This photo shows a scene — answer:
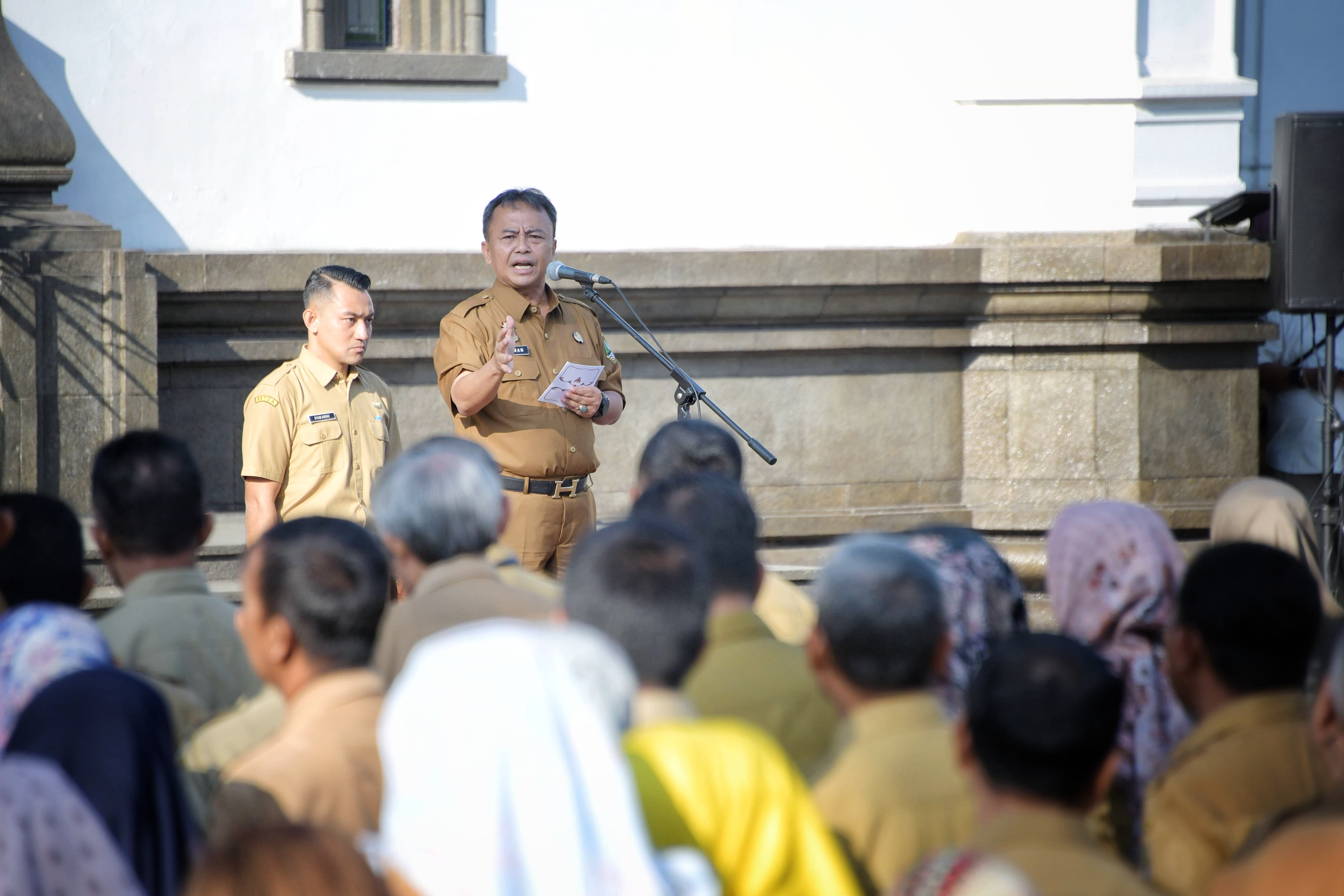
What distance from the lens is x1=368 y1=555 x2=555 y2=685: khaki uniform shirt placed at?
280 centimetres

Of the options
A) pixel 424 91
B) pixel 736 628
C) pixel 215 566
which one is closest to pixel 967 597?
pixel 736 628

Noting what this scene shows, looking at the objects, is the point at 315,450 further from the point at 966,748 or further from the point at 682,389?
the point at 966,748

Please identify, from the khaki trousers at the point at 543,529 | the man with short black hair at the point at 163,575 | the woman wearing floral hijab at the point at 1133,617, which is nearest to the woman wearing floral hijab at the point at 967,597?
the woman wearing floral hijab at the point at 1133,617

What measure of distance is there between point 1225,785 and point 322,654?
1388 mm

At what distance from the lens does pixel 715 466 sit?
368cm

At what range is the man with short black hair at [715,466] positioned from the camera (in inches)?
138

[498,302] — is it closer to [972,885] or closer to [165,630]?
[165,630]

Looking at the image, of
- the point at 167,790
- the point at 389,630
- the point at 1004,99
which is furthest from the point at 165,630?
the point at 1004,99

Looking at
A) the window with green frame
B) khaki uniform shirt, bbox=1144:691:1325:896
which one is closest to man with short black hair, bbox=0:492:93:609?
khaki uniform shirt, bbox=1144:691:1325:896

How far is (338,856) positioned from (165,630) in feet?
4.76

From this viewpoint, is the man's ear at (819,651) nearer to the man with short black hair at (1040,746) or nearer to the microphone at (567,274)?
the man with short black hair at (1040,746)

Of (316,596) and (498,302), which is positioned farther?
(498,302)

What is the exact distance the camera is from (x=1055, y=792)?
1.97m

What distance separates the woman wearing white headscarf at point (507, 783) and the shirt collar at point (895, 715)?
2.31 feet
